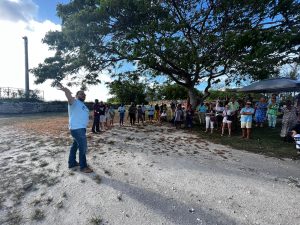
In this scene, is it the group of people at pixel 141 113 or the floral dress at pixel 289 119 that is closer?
the floral dress at pixel 289 119

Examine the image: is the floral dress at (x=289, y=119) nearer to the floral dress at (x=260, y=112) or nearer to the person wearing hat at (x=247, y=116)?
the person wearing hat at (x=247, y=116)

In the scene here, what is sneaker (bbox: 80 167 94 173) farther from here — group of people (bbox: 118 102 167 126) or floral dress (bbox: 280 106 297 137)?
group of people (bbox: 118 102 167 126)

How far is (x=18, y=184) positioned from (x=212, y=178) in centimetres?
374

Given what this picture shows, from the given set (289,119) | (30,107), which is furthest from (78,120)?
(30,107)

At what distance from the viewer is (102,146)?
7.09 m

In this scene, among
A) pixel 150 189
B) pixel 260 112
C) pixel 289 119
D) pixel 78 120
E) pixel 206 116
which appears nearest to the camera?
pixel 150 189

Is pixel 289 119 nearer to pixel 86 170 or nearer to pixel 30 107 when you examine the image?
pixel 86 170

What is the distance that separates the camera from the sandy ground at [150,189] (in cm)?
301

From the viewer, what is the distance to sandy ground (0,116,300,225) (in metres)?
3.01

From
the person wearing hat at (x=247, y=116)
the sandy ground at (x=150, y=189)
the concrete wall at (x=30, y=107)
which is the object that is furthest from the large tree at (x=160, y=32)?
the concrete wall at (x=30, y=107)

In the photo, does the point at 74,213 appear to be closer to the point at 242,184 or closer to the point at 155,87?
the point at 242,184

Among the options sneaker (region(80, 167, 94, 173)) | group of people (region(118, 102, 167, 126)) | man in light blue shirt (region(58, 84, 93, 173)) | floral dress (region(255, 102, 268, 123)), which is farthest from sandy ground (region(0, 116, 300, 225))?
group of people (region(118, 102, 167, 126))

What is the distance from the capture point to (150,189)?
3859 millimetres

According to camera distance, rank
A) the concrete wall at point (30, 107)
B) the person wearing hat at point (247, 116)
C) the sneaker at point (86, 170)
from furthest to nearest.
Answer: the concrete wall at point (30, 107)
the person wearing hat at point (247, 116)
the sneaker at point (86, 170)
